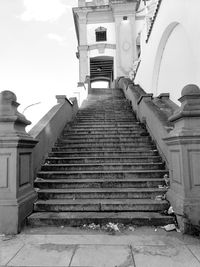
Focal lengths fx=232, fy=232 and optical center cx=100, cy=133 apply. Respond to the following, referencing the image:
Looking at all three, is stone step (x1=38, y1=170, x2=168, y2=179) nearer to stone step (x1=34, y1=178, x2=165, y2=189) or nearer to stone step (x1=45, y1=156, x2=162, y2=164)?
stone step (x1=34, y1=178, x2=165, y2=189)

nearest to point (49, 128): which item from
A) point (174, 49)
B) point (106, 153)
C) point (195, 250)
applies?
point (106, 153)

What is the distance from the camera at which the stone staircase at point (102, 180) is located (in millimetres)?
4066

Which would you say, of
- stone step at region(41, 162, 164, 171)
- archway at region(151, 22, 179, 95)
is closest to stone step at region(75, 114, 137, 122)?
archway at region(151, 22, 179, 95)

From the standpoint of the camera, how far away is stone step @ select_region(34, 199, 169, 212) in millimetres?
4238

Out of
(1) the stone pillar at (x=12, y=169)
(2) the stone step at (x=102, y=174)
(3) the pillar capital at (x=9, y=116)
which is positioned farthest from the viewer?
(2) the stone step at (x=102, y=174)

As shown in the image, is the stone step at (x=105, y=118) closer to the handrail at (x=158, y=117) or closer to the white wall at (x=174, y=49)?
A: the handrail at (x=158, y=117)

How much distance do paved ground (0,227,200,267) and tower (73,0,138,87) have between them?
2087 centimetres

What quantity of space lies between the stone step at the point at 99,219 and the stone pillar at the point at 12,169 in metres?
0.32

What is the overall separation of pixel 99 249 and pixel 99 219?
807mm

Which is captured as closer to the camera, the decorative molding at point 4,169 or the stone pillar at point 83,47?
the decorative molding at point 4,169

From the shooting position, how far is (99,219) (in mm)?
3959

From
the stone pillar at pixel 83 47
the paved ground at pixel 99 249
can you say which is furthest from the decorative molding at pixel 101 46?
the paved ground at pixel 99 249

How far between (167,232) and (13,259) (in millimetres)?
2279

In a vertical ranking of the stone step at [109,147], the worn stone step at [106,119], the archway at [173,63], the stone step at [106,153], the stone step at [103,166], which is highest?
the archway at [173,63]
